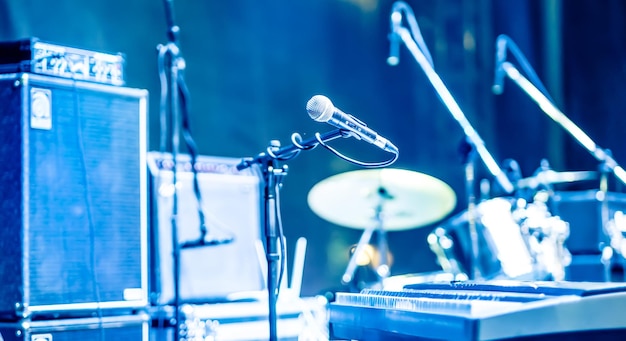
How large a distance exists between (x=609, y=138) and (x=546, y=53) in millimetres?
732

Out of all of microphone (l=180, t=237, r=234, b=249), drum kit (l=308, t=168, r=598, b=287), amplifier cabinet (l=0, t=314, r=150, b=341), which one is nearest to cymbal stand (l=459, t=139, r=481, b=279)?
drum kit (l=308, t=168, r=598, b=287)

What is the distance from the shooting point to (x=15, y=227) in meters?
2.60

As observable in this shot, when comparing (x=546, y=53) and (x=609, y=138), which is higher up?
(x=546, y=53)

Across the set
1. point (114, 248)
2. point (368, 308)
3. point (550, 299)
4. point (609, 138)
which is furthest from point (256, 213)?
point (609, 138)

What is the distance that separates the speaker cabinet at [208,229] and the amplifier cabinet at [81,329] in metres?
0.24

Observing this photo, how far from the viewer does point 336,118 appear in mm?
2102

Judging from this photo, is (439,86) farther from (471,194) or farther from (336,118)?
(336,118)

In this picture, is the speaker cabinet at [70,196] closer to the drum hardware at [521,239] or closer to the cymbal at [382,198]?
the cymbal at [382,198]

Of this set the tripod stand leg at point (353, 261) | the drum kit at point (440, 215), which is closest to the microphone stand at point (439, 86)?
the drum kit at point (440, 215)

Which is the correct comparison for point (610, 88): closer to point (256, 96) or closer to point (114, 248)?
point (256, 96)

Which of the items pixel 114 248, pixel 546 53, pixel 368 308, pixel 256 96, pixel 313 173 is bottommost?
pixel 368 308

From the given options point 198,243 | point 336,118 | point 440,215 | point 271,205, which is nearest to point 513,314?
point 336,118

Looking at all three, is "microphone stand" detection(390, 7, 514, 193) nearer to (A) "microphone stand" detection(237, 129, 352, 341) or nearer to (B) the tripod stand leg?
(B) the tripod stand leg

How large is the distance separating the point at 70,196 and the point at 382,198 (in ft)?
5.17
